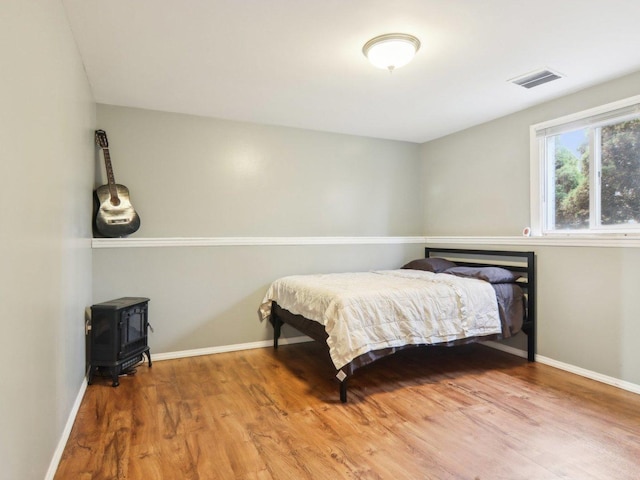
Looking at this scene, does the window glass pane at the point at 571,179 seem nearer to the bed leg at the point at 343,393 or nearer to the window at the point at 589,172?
the window at the point at 589,172

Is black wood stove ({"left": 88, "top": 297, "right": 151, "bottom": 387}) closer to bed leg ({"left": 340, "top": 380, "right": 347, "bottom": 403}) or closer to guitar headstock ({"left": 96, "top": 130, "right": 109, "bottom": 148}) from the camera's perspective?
guitar headstock ({"left": 96, "top": 130, "right": 109, "bottom": 148})

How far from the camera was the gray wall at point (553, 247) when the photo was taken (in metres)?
2.75

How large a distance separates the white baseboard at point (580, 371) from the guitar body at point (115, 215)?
363cm

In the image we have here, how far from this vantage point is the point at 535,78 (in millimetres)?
2816

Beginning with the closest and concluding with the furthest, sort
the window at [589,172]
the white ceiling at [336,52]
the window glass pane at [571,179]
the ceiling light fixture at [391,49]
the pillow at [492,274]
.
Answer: the white ceiling at [336,52]
the ceiling light fixture at [391,49]
the window at [589,172]
the window glass pane at [571,179]
the pillow at [492,274]

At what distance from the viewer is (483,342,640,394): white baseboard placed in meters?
2.69

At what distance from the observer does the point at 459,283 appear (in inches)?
122

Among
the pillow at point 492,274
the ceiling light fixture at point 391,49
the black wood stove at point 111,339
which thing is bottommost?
the black wood stove at point 111,339

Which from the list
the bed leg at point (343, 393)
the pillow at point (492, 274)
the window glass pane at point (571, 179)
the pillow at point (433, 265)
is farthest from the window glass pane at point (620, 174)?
the bed leg at point (343, 393)

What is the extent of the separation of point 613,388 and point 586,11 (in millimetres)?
2490

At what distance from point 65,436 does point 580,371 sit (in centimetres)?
355

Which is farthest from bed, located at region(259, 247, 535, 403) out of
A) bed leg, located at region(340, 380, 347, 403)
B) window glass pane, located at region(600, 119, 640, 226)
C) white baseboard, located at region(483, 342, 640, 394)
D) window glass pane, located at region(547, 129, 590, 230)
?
window glass pane, located at region(600, 119, 640, 226)

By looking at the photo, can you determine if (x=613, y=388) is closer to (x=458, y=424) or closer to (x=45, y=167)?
(x=458, y=424)

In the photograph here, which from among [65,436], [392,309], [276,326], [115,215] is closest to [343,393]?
[392,309]
